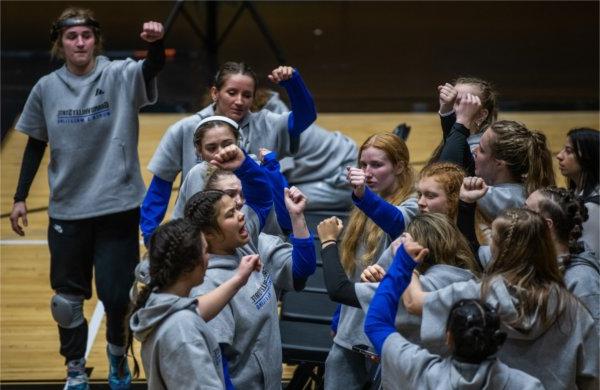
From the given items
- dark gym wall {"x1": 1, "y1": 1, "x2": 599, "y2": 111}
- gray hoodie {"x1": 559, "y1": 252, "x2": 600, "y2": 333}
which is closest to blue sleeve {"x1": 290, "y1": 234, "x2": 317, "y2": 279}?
gray hoodie {"x1": 559, "y1": 252, "x2": 600, "y2": 333}

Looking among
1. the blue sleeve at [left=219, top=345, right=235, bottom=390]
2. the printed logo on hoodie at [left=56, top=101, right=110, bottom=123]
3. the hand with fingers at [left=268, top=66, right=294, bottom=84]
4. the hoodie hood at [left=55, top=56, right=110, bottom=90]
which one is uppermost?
the hand with fingers at [left=268, top=66, right=294, bottom=84]

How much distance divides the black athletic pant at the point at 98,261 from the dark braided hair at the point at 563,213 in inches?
83.2

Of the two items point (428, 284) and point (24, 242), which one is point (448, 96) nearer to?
point (428, 284)

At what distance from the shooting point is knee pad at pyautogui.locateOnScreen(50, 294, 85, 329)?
194 inches

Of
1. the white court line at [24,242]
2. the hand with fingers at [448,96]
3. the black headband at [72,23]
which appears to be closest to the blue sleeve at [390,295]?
the hand with fingers at [448,96]

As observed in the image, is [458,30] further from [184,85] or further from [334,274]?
[334,274]

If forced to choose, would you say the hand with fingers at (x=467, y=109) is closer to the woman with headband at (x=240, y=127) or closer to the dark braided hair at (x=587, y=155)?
the dark braided hair at (x=587, y=155)

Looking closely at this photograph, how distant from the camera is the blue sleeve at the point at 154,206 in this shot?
183 inches

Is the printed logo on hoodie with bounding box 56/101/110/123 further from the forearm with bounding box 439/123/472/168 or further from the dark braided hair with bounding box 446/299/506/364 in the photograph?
the dark braided hair with bounding box 446/299/506/364

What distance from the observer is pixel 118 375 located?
5.01 m

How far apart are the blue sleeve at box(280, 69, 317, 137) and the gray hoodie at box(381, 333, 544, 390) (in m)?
1.84

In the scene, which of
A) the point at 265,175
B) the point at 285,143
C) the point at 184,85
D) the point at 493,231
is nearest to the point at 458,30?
the point at 184,85

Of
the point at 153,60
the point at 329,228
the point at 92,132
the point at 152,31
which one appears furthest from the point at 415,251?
the point at 92,132

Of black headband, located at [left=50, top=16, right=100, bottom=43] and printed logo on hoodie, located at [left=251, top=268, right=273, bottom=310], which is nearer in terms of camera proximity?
printed logo on hoodie, located at [left=251, top=268, right=273, bottom=310]
